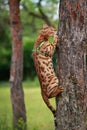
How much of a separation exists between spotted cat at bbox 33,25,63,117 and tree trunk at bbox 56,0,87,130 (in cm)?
10

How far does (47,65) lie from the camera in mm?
7223

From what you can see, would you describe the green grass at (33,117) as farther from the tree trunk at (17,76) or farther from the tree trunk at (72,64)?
the tree trunk at (72,64)

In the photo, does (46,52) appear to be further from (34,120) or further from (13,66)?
(34,120)

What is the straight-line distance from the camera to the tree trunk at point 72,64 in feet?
23.5

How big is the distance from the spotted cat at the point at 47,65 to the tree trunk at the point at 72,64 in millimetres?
98

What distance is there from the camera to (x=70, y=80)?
23.6 ft

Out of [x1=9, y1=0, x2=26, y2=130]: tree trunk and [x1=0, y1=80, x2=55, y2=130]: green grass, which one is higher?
[x1=9, y1=0, x2=26, y2=130]: tree trunk

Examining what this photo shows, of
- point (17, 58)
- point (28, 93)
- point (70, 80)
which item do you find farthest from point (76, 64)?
point (28, 93)

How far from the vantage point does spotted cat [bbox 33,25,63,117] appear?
7172mm

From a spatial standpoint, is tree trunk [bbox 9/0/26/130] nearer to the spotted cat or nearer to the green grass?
the green grass

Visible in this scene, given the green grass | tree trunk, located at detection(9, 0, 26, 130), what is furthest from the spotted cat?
tree trunk, located at detection(9, 0, 26, 130)

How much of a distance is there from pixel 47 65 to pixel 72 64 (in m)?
0.34

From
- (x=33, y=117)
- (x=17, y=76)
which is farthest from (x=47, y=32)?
(x=33, y=117)

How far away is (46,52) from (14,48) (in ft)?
10.6
